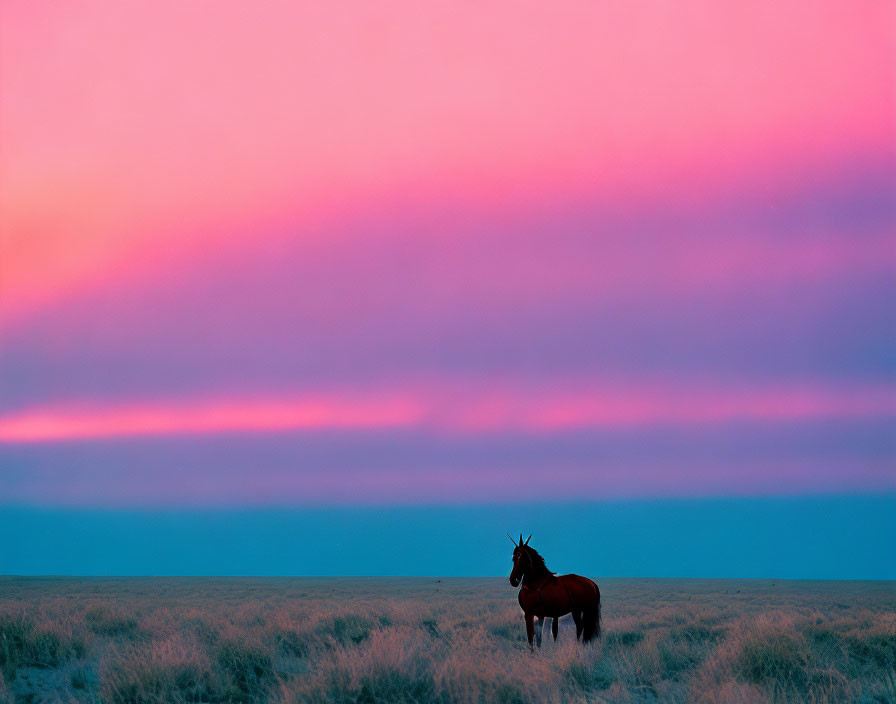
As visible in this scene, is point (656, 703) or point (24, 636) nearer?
point (656, 703)

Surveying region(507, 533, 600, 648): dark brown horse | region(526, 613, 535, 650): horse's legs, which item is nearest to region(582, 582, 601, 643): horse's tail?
region(507, 533, 600, 648): dark brown horse

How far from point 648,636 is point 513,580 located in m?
4.20

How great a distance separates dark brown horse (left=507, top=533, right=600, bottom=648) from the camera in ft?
51.1

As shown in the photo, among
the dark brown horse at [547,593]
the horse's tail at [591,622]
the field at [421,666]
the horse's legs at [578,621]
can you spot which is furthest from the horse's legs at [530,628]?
the horse's tail at [591,622]

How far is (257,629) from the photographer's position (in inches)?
658

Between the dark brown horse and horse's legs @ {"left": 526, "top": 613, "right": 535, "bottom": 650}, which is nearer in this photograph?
horse's legs @ {"left": 526, "top": 613, "right": 535, "bottom": 650}

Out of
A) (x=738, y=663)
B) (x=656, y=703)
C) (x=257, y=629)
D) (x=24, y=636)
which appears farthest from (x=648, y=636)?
(x=24, y=636)

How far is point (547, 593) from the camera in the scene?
15.8m

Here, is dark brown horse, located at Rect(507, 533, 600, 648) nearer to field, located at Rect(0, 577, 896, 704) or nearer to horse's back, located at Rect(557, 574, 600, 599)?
horse's back, located at Rect(557, 574, 600, 599)

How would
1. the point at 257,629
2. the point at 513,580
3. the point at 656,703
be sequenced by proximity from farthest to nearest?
the point at 257,629
the point at 513,580
the point at 656,703

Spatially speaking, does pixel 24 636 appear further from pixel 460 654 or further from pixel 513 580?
pixel 513 580

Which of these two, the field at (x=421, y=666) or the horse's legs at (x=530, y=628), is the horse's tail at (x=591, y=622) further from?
the horse's legs at (x=530, y=628)

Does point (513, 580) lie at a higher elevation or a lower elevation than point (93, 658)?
higher

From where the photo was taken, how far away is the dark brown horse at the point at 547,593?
15.6 meters
